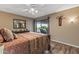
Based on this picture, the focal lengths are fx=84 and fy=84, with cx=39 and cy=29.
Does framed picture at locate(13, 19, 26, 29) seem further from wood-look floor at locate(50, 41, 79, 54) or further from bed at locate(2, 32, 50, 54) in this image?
wood-look floor at locate(50, 41, 79, 54)

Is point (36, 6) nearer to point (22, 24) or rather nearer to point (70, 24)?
point (22, 24)

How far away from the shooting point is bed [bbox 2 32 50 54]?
4.01 feet

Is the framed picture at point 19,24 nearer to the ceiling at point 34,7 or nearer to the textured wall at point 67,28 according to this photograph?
the ceiling at point 34,7

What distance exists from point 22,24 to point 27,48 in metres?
0.39

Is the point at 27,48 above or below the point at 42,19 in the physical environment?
below

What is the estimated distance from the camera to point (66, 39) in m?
1.36

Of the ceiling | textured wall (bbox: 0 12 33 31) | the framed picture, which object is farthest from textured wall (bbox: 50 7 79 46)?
textured wall (bbox: 0 12 33 31)

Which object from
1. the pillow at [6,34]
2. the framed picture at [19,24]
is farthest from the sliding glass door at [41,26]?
the pillow at [6,34]

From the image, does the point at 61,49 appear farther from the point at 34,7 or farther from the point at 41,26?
the point at 34,7

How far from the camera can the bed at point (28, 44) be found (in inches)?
48.1

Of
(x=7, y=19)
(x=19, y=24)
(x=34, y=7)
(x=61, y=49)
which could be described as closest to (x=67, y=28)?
(x=61, y=49)

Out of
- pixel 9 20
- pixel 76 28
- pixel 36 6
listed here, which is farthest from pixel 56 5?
pixel 9 20

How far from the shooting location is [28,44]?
52.6 inches
